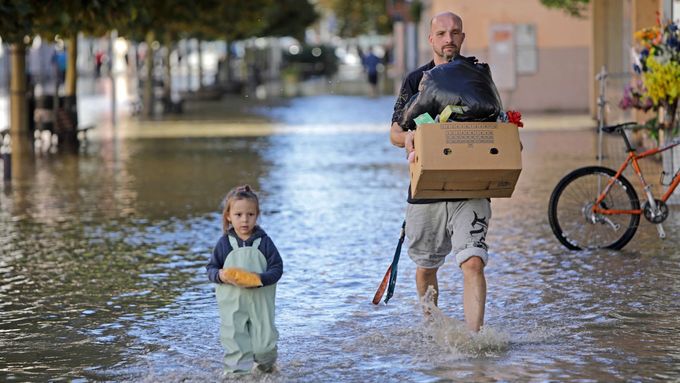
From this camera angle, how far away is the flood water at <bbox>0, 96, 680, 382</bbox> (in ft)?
22.7

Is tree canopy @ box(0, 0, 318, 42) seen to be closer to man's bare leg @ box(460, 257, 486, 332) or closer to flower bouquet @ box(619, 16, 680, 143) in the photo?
flower bouquet @ box(619, 16, 680, 143)

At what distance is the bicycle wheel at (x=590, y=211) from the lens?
1038 centimetres

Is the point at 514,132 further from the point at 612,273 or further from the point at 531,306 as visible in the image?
the point at 612,273

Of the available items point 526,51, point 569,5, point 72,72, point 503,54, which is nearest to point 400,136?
point 72,72

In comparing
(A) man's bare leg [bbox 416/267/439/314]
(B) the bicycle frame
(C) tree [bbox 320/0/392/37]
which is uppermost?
(C) tree [bbox 320/0/392/37]

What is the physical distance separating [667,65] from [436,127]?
564 cm

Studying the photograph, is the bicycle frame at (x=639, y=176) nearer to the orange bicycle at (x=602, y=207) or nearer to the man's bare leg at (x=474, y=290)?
the orange bicycle at (x=602, y=207)

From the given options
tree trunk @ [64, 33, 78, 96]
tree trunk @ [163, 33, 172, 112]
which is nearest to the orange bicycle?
tree trunk @ [64, 33, 78, 96]

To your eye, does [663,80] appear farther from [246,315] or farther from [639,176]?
[246,315]

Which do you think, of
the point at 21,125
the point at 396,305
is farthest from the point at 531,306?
the point at 21,125

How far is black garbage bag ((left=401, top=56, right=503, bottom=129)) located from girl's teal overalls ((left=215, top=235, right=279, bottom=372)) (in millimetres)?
1191

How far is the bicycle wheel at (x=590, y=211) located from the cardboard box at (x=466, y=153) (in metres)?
3.62

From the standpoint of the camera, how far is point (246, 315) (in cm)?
637

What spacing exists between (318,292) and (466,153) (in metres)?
2.56
